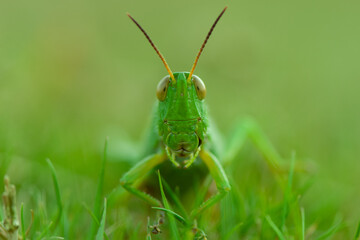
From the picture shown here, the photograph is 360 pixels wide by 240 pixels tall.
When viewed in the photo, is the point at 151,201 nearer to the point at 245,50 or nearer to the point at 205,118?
the point at 205,118

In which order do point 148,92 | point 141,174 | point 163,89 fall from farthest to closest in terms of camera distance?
point 148,92 → point 141,174 → point 163,89

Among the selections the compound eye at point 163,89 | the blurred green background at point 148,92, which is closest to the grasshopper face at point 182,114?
the compound eye at point 163,89

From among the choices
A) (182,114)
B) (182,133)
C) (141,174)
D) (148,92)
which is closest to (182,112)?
(182,114)

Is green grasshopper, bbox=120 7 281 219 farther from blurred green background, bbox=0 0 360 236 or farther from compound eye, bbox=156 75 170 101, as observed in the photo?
blurred green background, bbox=0 0 360 236

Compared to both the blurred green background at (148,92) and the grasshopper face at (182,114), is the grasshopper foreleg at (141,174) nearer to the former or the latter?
the grasshopper face at (182,114)

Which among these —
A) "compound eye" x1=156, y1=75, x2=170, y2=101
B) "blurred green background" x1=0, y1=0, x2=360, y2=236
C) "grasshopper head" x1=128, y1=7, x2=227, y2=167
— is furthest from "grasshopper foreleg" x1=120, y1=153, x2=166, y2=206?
"blurred green background" x1=0, y1=0, x2=360, y2=236

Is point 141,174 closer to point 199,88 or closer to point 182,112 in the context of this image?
point 182,112
